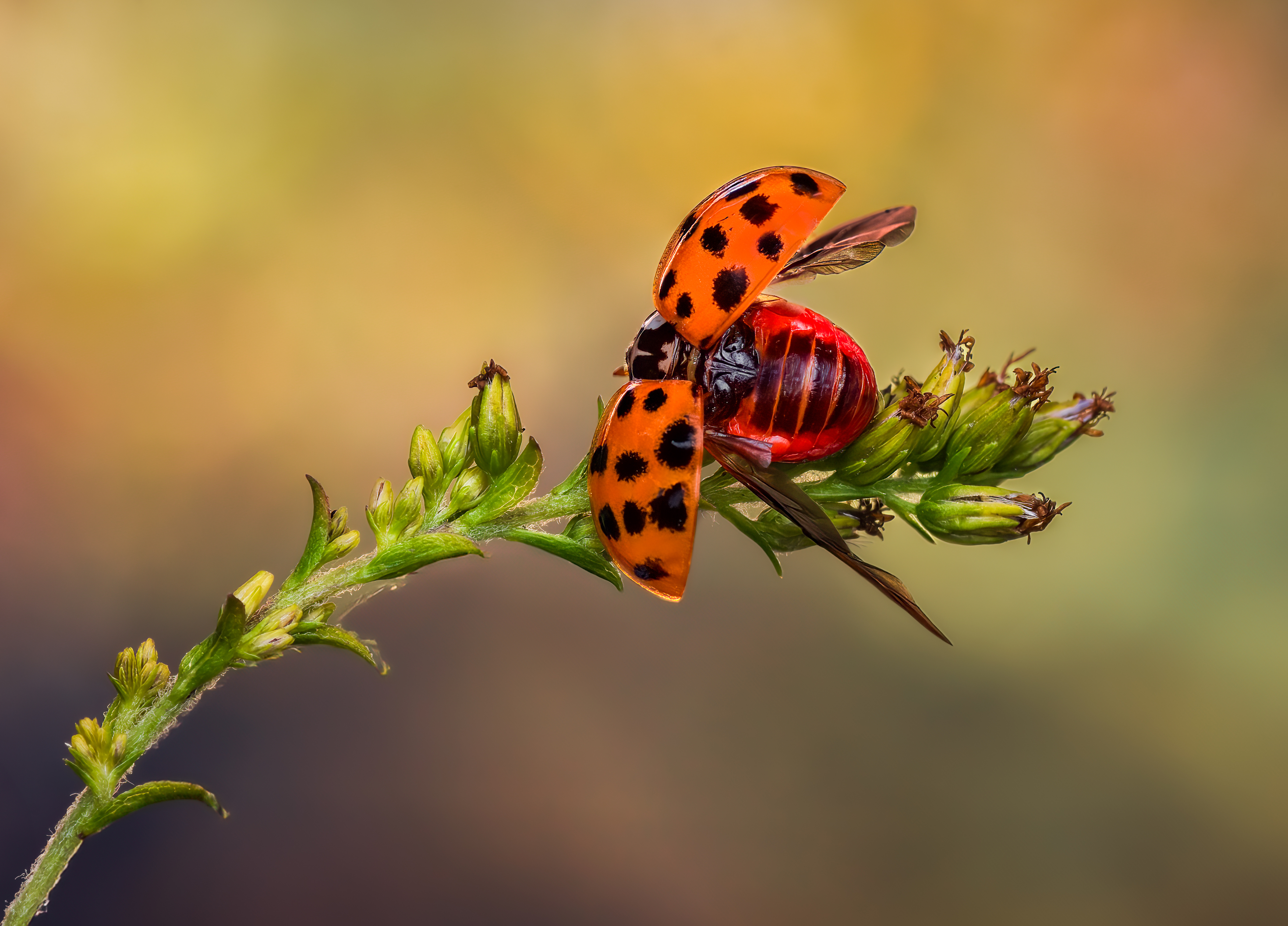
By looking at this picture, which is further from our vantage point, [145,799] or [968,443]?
[968,443]

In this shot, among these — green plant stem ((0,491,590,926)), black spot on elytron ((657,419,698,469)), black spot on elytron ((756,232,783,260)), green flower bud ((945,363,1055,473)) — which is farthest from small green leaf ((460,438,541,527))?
green flower bud ((945,363,1055,473))

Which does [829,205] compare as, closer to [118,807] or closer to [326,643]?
[326,643]

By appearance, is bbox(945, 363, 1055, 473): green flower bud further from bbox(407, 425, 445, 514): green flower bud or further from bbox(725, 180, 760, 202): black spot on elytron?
bbox(407, 425, 445, 514): green flower bud

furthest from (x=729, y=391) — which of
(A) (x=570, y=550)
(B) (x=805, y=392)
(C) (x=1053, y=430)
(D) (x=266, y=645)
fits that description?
(D) (x=266, y=645)

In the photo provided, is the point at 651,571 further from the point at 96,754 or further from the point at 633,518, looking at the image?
the point at 96,754

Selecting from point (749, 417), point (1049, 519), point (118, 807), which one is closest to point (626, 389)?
point (749, 417)

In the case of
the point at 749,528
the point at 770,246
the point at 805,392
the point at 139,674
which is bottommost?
the point at 139,674
